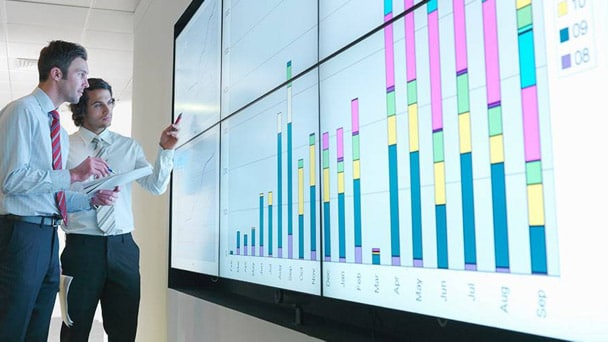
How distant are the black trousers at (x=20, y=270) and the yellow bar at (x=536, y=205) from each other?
1.53 meters

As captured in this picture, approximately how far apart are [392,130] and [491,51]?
0.26 metres

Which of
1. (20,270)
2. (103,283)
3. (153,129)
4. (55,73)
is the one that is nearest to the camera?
(20,270)

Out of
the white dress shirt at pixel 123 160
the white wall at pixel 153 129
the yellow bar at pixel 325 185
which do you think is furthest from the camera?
the white wall at pixel 153 129

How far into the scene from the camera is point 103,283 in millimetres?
2062

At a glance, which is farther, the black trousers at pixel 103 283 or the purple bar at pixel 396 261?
the black trousers at pixel 103 283

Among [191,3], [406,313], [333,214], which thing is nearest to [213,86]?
[191,3]

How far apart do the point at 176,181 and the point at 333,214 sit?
1466 millimetres

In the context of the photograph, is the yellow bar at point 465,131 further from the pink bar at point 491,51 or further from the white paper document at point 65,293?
the white paper document at point 65,293

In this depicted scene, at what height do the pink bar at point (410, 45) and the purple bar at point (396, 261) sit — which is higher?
the pink bar at point (410, 45)

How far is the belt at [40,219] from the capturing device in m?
1.75

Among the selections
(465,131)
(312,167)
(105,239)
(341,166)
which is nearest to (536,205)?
(465,131)

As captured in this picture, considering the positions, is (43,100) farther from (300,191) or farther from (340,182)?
(340,182)

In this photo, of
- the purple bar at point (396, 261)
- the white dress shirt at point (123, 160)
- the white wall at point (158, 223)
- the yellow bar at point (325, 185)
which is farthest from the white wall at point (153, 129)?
the purple bar at point (396, 261)

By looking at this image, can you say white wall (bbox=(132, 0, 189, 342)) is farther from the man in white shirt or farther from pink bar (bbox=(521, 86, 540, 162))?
pink bar (bbox=(521, 86, 540, 162))
